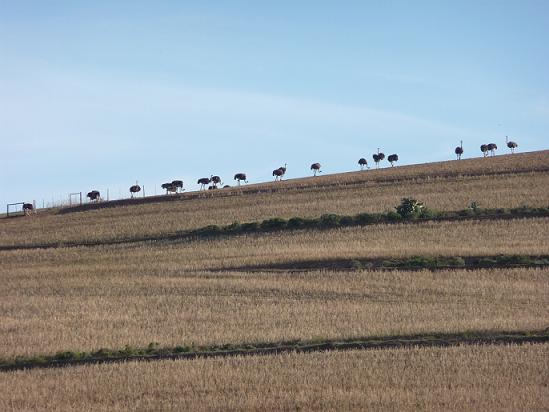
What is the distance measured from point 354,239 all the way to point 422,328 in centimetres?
1904

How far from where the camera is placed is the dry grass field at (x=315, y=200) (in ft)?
183

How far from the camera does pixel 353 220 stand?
50812 mm

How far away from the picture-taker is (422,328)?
27500 millimetres

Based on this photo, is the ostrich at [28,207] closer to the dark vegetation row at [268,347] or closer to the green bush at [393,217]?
the green bush at [393,217]

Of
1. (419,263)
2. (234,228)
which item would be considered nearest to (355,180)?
(234,228)

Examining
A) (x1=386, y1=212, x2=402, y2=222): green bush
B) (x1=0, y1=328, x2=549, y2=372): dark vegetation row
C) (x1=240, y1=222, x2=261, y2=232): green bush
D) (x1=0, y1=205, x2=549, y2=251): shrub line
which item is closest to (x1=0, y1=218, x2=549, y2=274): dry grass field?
(x1=0, y1=205, x2=549, y2=251): shrub line

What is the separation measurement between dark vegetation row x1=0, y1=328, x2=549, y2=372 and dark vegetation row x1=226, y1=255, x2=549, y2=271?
11.9 meters

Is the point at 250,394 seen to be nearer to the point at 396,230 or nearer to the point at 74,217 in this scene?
the point at 396,230

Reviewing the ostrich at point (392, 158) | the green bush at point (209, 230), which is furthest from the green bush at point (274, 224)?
the ostrich at point (392, 158)

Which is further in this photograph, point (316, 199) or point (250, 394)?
point (316, 199)

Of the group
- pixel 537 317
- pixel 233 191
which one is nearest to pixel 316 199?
pixel 233 191

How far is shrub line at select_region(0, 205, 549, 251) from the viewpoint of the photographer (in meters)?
49.8

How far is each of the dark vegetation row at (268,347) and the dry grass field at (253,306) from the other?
1.96ft

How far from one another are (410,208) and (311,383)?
30.7m
